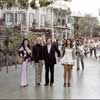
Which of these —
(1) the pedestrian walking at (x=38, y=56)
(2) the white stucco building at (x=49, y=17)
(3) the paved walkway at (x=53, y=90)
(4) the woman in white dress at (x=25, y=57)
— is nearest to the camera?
(3) the paved walkway at (x=53, y=90)

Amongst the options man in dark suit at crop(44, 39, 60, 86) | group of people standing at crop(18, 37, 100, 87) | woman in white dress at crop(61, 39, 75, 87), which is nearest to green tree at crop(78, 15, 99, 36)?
woman in white dress at crop(61, 39, 75, 87)

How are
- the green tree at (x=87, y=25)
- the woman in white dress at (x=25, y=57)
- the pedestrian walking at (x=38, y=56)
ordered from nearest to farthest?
the woman in white dress at (x=25, y=57) → the pedestrian walking at (x=38, y=56) → the green tree at (x=87, y=25)

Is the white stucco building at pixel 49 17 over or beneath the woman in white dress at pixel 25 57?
beneath

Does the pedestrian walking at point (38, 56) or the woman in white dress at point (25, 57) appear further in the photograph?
the pedestrian walking at point (38, 56)

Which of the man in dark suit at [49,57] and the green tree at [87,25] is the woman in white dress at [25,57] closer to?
the man in dark suit at [49,57]

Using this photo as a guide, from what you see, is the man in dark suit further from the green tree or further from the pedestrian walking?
the green tree

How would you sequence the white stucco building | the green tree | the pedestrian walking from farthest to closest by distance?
the green tree → the white stucco building → the pedestrian walking

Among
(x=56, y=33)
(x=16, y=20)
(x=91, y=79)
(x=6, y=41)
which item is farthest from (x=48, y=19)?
(x=91, y=79)

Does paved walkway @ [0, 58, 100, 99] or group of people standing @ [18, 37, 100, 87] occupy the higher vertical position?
group of people standing @ [18, 37, 100, 87]

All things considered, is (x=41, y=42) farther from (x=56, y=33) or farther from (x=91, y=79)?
(x=56, y=33)

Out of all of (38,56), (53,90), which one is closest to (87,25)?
(38,56)

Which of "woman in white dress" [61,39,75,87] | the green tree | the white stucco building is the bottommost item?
the green tree

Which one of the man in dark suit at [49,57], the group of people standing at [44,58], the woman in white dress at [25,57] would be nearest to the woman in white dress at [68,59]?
the group of people standing at [44,58]

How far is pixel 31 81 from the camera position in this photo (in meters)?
18.4
